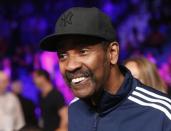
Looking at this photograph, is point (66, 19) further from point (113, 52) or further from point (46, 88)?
point (46, 88)

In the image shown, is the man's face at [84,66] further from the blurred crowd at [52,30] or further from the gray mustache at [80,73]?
the blurred crowd at [52,30]

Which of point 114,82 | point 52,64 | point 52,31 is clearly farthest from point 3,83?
point 114,82

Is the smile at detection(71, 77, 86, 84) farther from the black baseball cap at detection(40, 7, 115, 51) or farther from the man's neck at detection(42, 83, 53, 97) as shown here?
the man's neck at detection(42, 83, 53, 97)

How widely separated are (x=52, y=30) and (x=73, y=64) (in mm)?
6149

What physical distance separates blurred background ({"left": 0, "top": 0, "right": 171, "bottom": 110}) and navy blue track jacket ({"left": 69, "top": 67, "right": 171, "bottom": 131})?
5.43m

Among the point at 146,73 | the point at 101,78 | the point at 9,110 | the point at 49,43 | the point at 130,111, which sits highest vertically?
the point at 49,43

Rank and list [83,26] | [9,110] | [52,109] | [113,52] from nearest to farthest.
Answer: [83,26]
[113,52]
[52,109]
[9,110]

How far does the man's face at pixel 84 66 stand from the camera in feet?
5.16

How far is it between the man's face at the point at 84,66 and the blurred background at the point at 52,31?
557 centimetres

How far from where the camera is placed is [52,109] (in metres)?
4.39

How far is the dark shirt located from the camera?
14.2 feet

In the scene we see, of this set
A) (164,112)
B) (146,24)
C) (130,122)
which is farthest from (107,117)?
(146,24)

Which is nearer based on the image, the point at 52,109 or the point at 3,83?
the point at 52,109

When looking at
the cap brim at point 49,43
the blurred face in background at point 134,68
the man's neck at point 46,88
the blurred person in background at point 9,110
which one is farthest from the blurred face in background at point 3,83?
the cap brim at point 49,43
